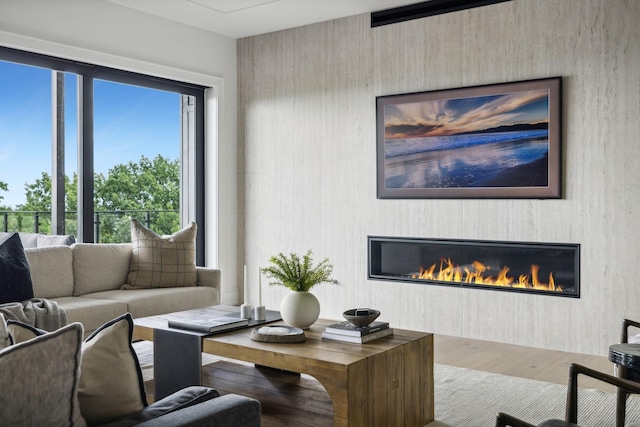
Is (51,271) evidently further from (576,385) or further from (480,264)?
(576,385)

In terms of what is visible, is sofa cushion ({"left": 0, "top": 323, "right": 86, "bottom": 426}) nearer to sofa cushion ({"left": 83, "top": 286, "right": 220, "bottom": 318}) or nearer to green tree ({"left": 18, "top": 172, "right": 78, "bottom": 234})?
sofa cushion ({"left": 83, "top": 286, "right": 220, "bottom": 318})

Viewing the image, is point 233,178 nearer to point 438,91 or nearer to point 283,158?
point 283,158

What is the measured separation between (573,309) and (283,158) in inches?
113

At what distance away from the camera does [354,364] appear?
98.3 inches

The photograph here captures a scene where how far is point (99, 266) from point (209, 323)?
175 centimetres

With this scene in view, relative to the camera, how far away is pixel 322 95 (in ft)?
18.8

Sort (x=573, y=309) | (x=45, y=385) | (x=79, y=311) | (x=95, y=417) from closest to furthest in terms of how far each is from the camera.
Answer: (x=45, y=385), (x=95, y=417), (x=79, y=311), (x=573, y=309)

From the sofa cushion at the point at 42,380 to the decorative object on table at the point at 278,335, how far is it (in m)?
1.56

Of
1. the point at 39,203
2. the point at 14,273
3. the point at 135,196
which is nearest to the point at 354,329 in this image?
the point at 14,273

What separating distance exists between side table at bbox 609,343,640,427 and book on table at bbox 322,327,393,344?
95 cm

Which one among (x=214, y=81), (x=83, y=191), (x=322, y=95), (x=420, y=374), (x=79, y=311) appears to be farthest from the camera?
(x=214, y=81)

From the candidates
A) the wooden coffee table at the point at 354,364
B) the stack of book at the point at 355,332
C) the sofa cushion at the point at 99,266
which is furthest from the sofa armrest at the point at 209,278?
the stack of book at the point at 355,332

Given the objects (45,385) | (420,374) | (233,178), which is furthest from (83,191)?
(45,385)

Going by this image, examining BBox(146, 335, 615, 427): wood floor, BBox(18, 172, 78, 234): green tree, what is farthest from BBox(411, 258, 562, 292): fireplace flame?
BBox(18, 172, 78, 234): green tree
